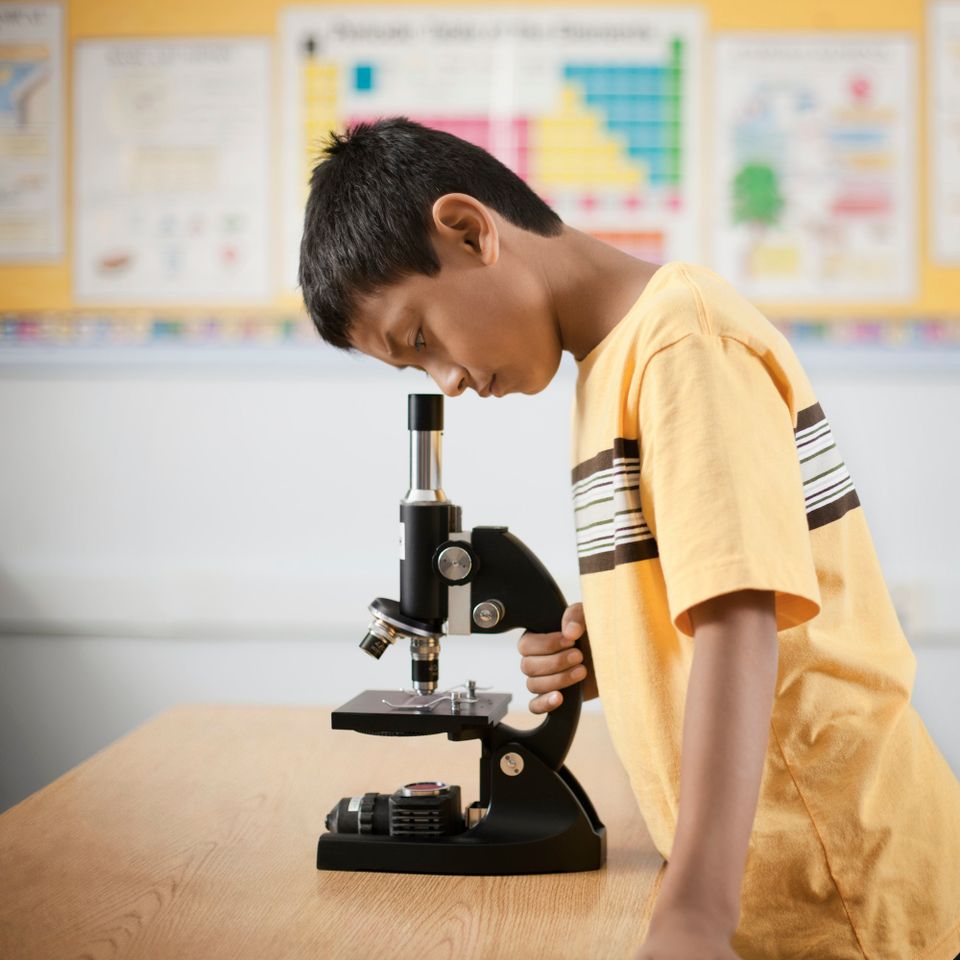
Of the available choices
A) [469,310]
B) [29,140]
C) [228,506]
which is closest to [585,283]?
[469,310]

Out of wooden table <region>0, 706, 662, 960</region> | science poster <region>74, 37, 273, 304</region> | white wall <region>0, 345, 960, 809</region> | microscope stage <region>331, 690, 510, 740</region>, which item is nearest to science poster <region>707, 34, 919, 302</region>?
white wall <region>0, 345, 960, 809</region>

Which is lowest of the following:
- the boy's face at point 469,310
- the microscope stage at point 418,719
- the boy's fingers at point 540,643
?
the microscope stage at point 418,719

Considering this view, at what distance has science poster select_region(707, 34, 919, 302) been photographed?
2.62 m

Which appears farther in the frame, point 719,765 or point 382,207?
point 382,207

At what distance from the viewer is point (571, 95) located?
2.65 m

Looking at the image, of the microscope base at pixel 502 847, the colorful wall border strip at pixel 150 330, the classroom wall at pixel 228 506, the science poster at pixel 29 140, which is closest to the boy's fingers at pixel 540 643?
the microscope base at pixel 502 847

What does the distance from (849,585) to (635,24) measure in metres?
2.01

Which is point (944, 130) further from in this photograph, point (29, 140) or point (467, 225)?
point (29, 140)

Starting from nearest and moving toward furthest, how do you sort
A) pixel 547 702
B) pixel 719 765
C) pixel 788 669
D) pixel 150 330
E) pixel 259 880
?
1. pixel 719 765
2. pixel 788 669
3. pixel 259 880
4. pixel 547 702
5. pixel 150 330

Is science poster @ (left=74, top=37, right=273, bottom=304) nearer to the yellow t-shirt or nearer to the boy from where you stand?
the boy

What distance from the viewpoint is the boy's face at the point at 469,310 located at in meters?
1.04

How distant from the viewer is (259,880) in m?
1.03

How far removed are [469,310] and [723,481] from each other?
14.3 inches

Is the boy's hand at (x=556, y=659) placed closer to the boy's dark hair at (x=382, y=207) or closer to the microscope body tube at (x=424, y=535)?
the microscope body tube at (x=424, y=535)
